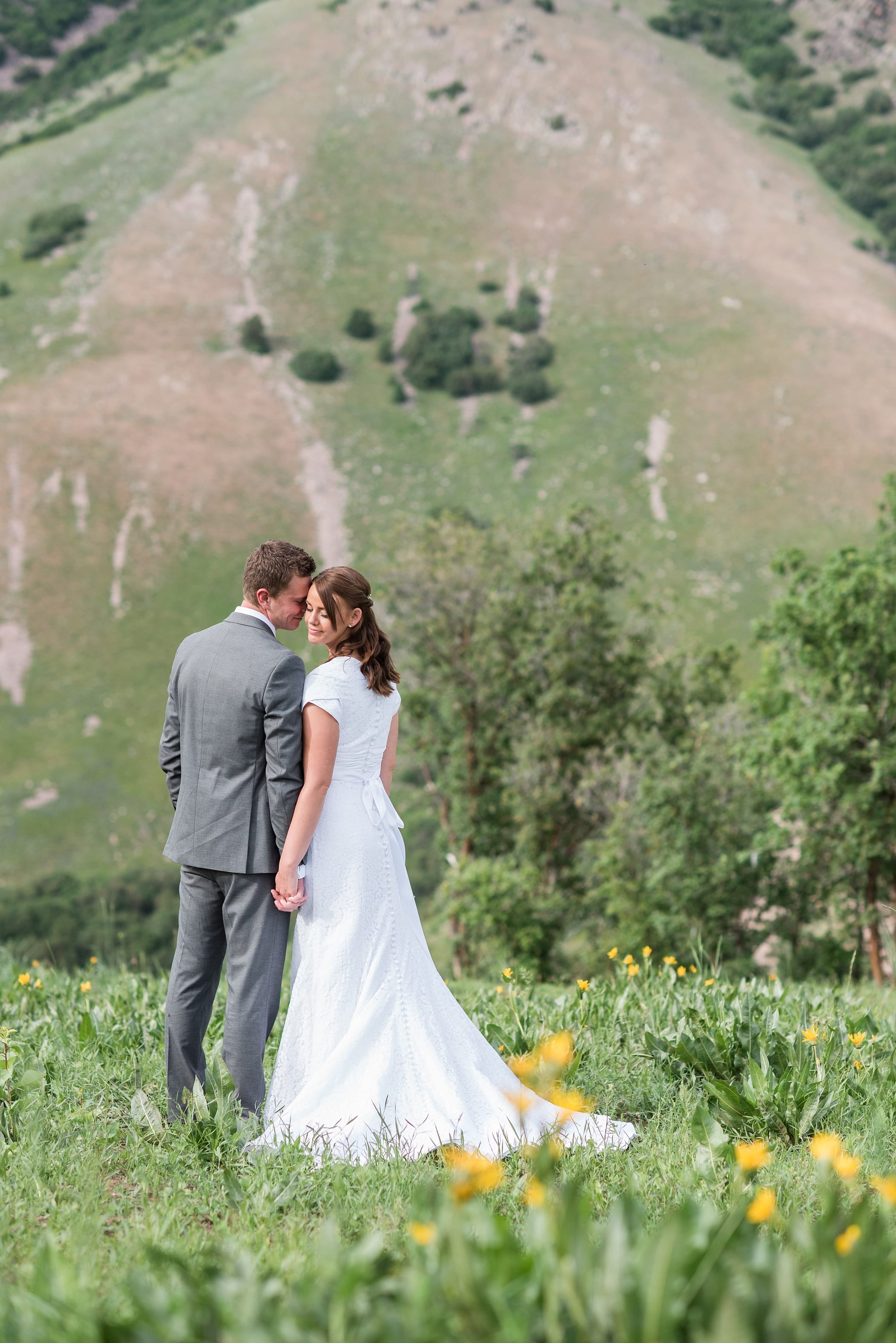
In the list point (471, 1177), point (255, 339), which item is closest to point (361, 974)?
point (471, 1177)

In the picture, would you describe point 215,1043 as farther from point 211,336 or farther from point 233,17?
point 233,17

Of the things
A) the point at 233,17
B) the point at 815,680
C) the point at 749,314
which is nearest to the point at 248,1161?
the point at 815,680

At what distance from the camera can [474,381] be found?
7419 centimetres

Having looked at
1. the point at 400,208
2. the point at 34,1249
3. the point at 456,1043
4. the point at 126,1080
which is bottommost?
the point at 400,208

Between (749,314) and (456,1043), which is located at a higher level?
(456,1043)

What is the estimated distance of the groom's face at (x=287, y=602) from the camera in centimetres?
379

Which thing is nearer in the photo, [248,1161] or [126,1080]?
[248,1161]

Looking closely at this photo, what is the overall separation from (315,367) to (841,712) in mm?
64303

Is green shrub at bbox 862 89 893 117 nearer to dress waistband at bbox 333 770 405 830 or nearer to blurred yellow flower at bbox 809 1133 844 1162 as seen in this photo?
dress waistband at bbox 333 770 405 830

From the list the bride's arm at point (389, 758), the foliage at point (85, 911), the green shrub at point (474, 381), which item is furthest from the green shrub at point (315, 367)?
the bride's arm at point (389, 758)

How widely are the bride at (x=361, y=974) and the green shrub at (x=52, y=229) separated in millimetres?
86103

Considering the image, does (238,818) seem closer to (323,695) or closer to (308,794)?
(308,794)

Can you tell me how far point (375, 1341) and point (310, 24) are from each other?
404ft

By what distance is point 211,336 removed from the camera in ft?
244
